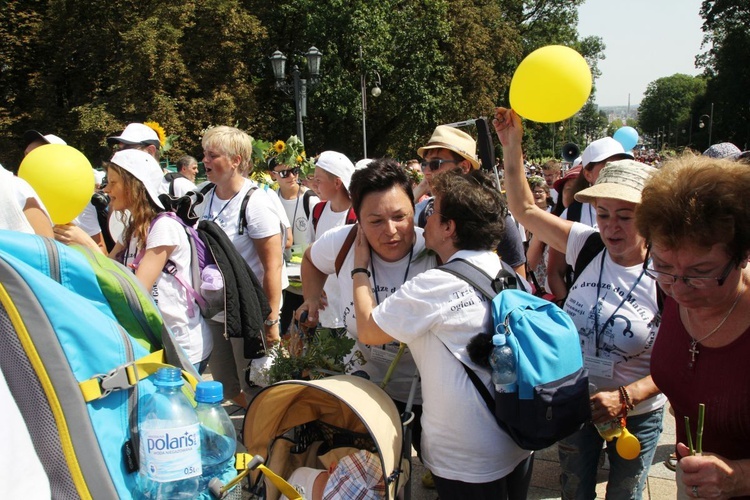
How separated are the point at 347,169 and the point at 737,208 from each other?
3444mm

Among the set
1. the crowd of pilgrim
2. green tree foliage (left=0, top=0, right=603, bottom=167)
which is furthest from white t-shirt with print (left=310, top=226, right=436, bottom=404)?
green tree foliage (left=0, top=0, right=603, bottom=167)

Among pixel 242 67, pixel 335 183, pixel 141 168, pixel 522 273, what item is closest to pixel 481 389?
pixel 522 273

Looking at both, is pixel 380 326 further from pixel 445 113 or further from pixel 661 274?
pixel 445 113

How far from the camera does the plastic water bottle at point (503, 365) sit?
187cm

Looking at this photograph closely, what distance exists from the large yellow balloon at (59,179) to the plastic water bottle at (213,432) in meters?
1.92

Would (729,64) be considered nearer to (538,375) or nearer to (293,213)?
(293,213)

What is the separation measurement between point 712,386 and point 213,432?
1.37 meters

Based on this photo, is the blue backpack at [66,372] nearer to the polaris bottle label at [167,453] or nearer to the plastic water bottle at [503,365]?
the polaris bottle label at [167,453]

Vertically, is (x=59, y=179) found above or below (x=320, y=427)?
above

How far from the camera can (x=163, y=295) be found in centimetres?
292

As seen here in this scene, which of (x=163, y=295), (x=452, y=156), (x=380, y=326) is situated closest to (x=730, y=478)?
(x=380, y=326)

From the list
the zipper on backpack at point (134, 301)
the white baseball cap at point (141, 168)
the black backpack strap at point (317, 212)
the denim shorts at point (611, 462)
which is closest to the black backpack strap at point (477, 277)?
the denim shorts at point (611, 462)

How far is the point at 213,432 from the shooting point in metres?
1.52

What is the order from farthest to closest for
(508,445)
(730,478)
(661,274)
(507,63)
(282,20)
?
(507,63), (282,20), (508,445), (661,274), (730,478)
